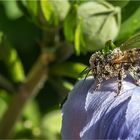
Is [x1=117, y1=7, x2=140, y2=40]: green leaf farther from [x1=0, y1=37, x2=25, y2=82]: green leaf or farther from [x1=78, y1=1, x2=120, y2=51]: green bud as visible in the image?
[x1=0, y1=37, x2=25, y2=82]: green leaf

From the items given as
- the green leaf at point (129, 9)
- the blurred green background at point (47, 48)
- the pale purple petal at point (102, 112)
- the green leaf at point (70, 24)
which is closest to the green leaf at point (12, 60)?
the blurred green background at point (47, 48)

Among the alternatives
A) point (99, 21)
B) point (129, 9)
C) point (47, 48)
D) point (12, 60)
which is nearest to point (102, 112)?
point (99, 21)

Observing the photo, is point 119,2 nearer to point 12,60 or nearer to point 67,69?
point 67,69

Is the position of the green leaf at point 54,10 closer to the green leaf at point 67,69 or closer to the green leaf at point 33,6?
the green leaf at point 33,6

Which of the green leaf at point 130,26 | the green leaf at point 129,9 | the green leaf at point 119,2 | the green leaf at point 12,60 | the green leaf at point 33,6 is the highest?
the green leaf at point 119,2

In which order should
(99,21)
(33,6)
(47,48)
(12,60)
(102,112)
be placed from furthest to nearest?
(12,60)
(47,48)
(33,6)
(99,21)
(102,112)

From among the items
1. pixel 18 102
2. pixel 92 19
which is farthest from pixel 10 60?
pixel 92 19
